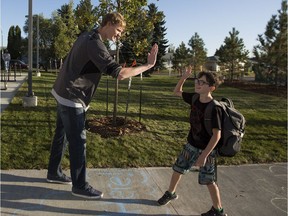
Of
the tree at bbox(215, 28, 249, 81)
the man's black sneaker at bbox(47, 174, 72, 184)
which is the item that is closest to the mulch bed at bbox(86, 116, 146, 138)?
the man's black sneaker at bbox(47, 174, 72, 184)

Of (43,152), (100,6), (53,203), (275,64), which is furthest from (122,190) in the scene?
(275,64)

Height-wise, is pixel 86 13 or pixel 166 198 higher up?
pixel 86 13

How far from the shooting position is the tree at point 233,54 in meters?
29.8

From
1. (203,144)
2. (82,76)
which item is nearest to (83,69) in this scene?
(82,76)

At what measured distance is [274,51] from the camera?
21.8 m

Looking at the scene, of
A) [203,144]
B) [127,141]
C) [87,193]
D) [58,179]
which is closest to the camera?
[203,144]

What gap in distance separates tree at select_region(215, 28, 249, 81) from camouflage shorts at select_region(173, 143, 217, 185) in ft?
88.4

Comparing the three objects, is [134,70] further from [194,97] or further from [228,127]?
[228,127]

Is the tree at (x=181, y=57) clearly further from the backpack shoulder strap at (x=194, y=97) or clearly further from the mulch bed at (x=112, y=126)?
the backpack shoulder strap at (x=194, y=97)

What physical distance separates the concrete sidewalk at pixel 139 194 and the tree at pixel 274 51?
60.7 feet

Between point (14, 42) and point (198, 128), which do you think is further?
point (14, 42)

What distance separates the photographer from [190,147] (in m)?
3.54

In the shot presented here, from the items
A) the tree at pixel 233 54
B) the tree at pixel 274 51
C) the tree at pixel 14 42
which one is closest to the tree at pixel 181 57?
the tree at pixel 233 54

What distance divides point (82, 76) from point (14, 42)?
49.0 meters
